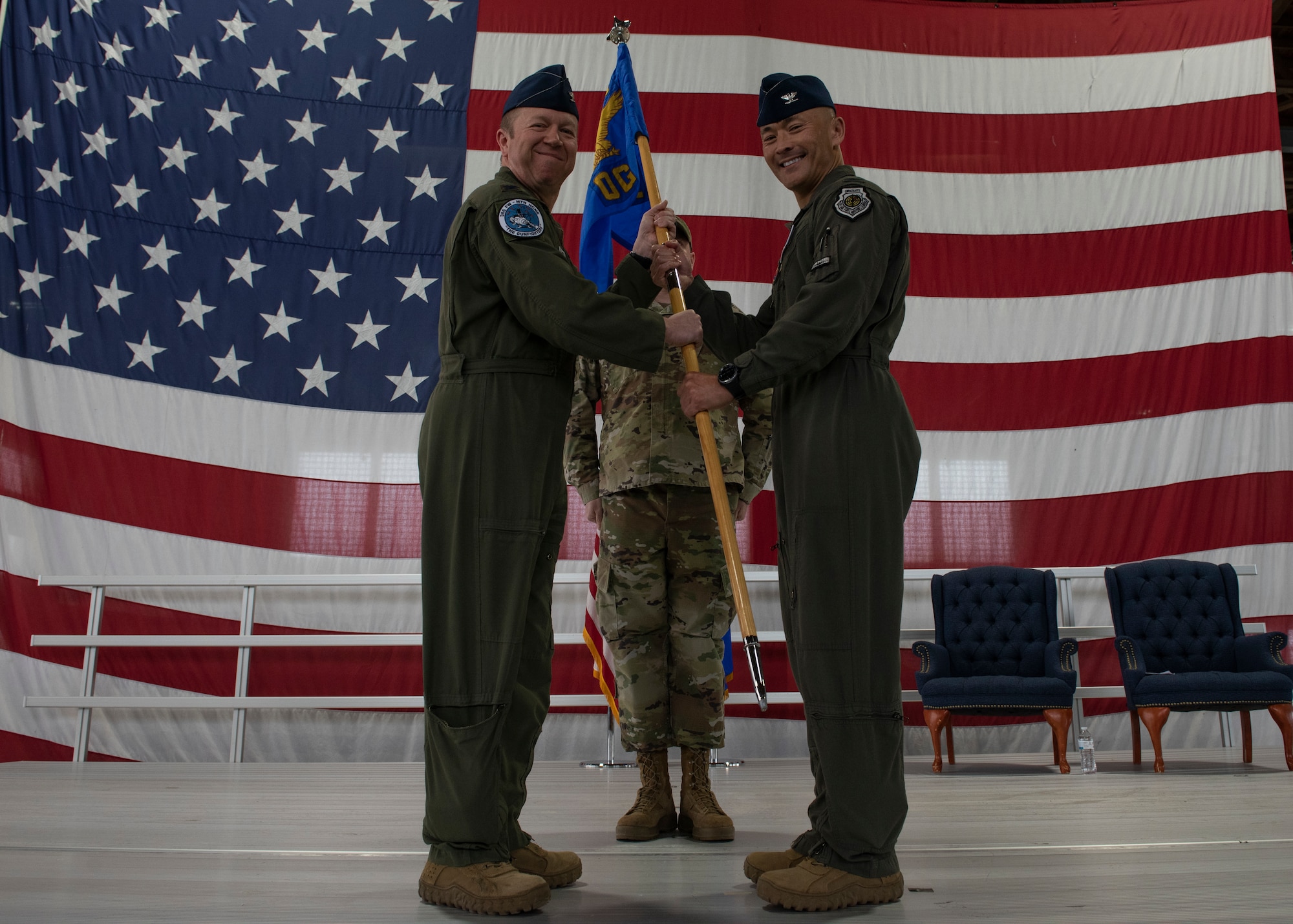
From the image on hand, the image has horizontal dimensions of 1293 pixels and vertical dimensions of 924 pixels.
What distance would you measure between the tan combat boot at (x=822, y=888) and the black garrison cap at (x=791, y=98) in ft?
4.68

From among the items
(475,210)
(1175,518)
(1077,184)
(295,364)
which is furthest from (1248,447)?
(295,364)

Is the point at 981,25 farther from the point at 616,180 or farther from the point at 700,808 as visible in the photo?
the point at 700,808

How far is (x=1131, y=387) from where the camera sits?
4.98 meters

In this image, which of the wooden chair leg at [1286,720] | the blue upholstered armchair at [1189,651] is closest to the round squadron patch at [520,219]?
the blue upholstered armchair at [1189,651]

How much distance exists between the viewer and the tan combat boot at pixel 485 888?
145cm

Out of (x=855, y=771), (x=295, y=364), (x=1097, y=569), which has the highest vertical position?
(x=295, y=364)

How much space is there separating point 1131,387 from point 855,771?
4.28 m

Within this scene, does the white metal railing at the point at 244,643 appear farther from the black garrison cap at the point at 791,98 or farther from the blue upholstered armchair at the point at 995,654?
the black garrison cap at the point at 791,98

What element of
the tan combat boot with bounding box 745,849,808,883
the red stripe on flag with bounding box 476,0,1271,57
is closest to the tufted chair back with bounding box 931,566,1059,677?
the tan combat boot with bounding box 745,849,808,883

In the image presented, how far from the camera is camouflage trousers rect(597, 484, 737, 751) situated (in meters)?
2.39

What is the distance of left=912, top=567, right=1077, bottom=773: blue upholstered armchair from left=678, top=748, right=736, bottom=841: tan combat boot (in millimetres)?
2074

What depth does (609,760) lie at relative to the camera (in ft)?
14.0

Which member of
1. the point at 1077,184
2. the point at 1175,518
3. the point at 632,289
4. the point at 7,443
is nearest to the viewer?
the point at 632,289

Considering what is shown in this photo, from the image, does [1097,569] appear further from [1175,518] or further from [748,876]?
[748,876]
